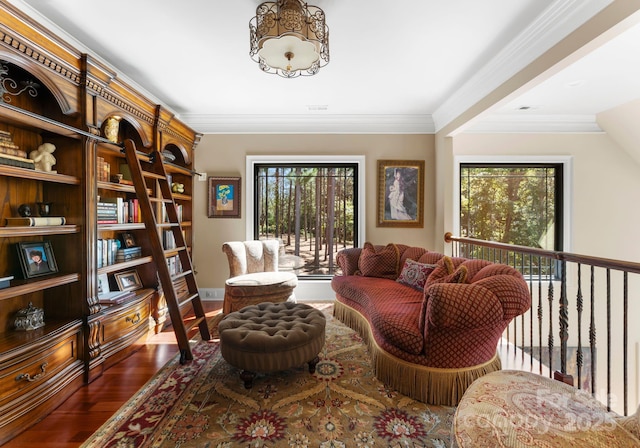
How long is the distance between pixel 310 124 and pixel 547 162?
11.4 ft

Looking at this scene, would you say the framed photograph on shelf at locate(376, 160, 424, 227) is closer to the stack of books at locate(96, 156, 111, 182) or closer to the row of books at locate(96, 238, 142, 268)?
the row of books at locate(96, 238, 142, 268)

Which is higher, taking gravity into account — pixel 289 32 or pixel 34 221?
pixel 289 32

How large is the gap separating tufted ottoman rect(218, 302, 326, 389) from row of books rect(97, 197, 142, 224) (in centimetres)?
139

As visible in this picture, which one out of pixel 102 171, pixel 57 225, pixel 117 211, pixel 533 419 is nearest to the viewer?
pixel 533 419

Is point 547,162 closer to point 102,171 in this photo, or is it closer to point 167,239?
point 167,239

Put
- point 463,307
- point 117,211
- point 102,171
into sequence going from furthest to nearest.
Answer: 1. point 117,211
2. point 102,171
3. point 463,307

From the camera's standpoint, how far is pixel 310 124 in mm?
4145

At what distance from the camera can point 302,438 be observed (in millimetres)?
1594

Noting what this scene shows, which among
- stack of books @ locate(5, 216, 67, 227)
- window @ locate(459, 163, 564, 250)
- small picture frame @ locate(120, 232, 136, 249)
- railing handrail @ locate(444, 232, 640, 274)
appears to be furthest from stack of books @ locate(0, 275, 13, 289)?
window @ locate(459, 163, 564, 250)

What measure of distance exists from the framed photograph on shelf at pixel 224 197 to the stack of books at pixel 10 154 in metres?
2.24

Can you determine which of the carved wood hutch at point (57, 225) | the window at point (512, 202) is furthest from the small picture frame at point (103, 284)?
the window at point (512, 202)

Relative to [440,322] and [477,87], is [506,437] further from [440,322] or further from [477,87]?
[477,87]

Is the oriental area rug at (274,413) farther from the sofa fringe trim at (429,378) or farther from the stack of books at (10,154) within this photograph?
the stack of books at (10,154)

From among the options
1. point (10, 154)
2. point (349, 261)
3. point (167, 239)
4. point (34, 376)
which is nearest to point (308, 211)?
point (349, 261)
